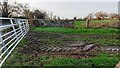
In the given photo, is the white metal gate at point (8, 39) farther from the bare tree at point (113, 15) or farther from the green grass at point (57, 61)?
the bare tree at point (113, 15)

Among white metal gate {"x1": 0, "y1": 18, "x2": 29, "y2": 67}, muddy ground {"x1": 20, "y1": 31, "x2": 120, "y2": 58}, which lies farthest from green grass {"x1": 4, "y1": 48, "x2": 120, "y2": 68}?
muddy ground {"x1": 20, "y1": 31, "x2": 120, "y2": 58}

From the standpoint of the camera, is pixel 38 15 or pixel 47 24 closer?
pixel 47 24

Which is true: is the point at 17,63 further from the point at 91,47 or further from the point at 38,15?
the point at 38,15

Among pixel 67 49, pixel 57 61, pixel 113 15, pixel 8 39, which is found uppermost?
pixel 8 39

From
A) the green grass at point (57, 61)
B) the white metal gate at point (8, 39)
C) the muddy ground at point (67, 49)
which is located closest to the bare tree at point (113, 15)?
the white metal gate at point (8, 39)

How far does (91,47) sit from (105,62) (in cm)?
325

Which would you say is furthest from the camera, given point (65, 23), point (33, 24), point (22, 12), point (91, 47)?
point (22, 12)

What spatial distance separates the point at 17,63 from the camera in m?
7.52

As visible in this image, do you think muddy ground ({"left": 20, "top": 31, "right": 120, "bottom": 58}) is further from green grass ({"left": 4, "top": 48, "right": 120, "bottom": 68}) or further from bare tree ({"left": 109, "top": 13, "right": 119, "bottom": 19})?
bare tree ({"left": 109, "top": 13, "right": 119, "bottom": 19})

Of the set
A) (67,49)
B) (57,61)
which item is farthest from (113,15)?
(57,61)

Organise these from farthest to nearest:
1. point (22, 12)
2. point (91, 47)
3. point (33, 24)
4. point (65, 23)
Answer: point (22, 12), point (65, 23), point (33, 24), point (91, 47)

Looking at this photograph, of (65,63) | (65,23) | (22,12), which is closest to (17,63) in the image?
(65,63)

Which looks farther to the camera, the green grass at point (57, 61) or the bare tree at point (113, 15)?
the bare tree at point (113, 15)

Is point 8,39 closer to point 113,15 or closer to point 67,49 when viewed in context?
point 67,49
